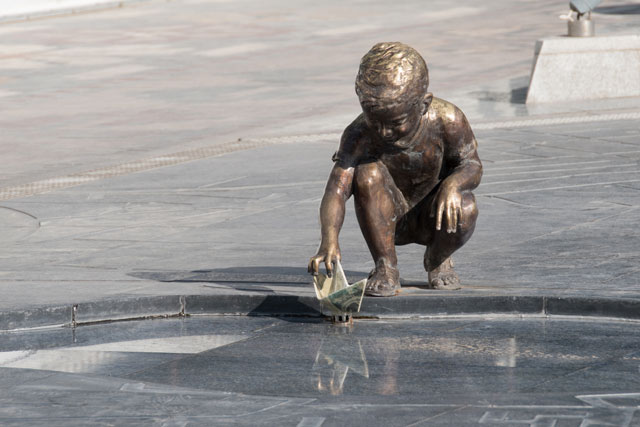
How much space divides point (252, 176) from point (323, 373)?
19.6 ft

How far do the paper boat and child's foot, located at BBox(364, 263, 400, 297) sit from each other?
0.74 feet

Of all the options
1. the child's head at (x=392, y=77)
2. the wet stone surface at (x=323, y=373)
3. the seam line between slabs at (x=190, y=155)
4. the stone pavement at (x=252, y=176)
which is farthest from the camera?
the seam line between slabs at (x=190, y=155)

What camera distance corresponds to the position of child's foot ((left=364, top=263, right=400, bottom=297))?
6215 mm

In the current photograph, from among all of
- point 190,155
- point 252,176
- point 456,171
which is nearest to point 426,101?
point 456,171

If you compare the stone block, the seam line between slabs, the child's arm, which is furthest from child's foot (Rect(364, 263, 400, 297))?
the stone block

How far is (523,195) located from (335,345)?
4141 millimetres

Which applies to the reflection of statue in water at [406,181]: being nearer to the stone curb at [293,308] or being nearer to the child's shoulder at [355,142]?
the child's shoulder at [355,142]

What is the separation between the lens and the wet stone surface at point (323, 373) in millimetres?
4574

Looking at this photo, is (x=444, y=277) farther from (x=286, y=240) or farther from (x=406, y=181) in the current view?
(x=286, y=240)

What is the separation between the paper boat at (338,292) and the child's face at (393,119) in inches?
25.8

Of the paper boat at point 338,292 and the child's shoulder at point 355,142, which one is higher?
the child's shoulder at point 355,142

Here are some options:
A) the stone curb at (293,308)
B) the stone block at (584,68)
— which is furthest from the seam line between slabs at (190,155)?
the stone curb at (293,308)

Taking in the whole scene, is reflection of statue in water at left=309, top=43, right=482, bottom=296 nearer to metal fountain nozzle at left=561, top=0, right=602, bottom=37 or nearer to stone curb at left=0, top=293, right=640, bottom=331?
stone curb at left=0, top=293, right=640, bottom=331

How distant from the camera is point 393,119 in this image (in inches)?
233
